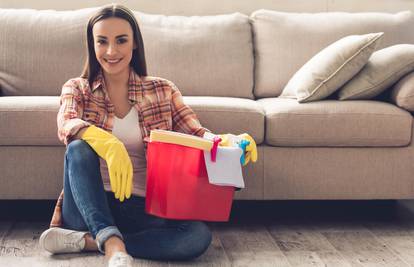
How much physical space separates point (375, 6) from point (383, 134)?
1188 mm

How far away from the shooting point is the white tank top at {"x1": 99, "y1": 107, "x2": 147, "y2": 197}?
198 cm

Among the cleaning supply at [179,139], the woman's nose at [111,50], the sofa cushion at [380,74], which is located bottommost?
the cleaning supply at [179,139]

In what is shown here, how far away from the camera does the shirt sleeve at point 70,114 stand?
1.83 m

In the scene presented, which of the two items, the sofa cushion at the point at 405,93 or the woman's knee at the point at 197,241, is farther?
the sofa cushion at the point at 405,93

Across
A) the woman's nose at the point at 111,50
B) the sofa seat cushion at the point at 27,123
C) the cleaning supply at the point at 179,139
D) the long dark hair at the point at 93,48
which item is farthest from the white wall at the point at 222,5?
the cleaning supply at the point at 179,139

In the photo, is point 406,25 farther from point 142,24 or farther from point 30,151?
point 30,151

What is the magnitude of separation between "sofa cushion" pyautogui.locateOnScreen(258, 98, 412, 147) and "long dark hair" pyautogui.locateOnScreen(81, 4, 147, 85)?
53 centimetres

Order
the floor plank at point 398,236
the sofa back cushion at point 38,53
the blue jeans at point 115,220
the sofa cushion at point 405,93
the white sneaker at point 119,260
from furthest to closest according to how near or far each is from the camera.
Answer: the sofa back cushion at point 38,53
the sofa cushion at point 405,93
the floor plank at point 398,236
the blue jeans at point 115,220
the white sneaker at point 119,260

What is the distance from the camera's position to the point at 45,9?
122 inches

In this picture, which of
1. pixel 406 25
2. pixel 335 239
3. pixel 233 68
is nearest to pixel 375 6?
pixel 406 25

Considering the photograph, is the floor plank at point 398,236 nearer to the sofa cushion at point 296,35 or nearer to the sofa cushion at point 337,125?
the sofa cushion at point 337,125

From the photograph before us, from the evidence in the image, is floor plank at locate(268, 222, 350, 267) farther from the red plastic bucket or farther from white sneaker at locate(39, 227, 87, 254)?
white sneaker at locate(39, 227, 87, 254)

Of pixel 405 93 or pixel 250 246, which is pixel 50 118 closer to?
pixel 250 246

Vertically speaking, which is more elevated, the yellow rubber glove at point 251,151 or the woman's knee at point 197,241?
the yellow rubber glove at point 251,151
